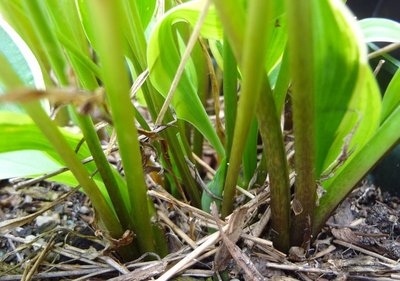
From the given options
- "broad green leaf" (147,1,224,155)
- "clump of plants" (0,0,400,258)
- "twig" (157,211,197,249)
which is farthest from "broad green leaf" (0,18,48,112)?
"twig" (157,211,197,249)

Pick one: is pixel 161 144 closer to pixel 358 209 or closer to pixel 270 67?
pixel 270 67

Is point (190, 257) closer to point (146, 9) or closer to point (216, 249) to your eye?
point (216, 249)

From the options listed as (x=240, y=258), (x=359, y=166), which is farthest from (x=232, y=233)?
(x=359, y=166)

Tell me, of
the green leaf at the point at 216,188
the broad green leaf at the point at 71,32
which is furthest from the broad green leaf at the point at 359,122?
the broad green leaf at the point at 71,32

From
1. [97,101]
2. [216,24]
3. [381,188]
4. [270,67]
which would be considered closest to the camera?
[97,101]

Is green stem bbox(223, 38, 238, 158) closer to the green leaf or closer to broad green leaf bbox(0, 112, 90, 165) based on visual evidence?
the green leaf

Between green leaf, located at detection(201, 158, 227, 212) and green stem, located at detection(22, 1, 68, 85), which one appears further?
green leaf, located at detection(201, 158, 227, 212)

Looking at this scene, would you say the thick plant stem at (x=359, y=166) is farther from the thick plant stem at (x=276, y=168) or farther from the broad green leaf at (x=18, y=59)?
the broad green leaf at (x=18, y=59)

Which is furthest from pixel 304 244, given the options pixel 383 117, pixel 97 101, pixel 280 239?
pixel 97 101
